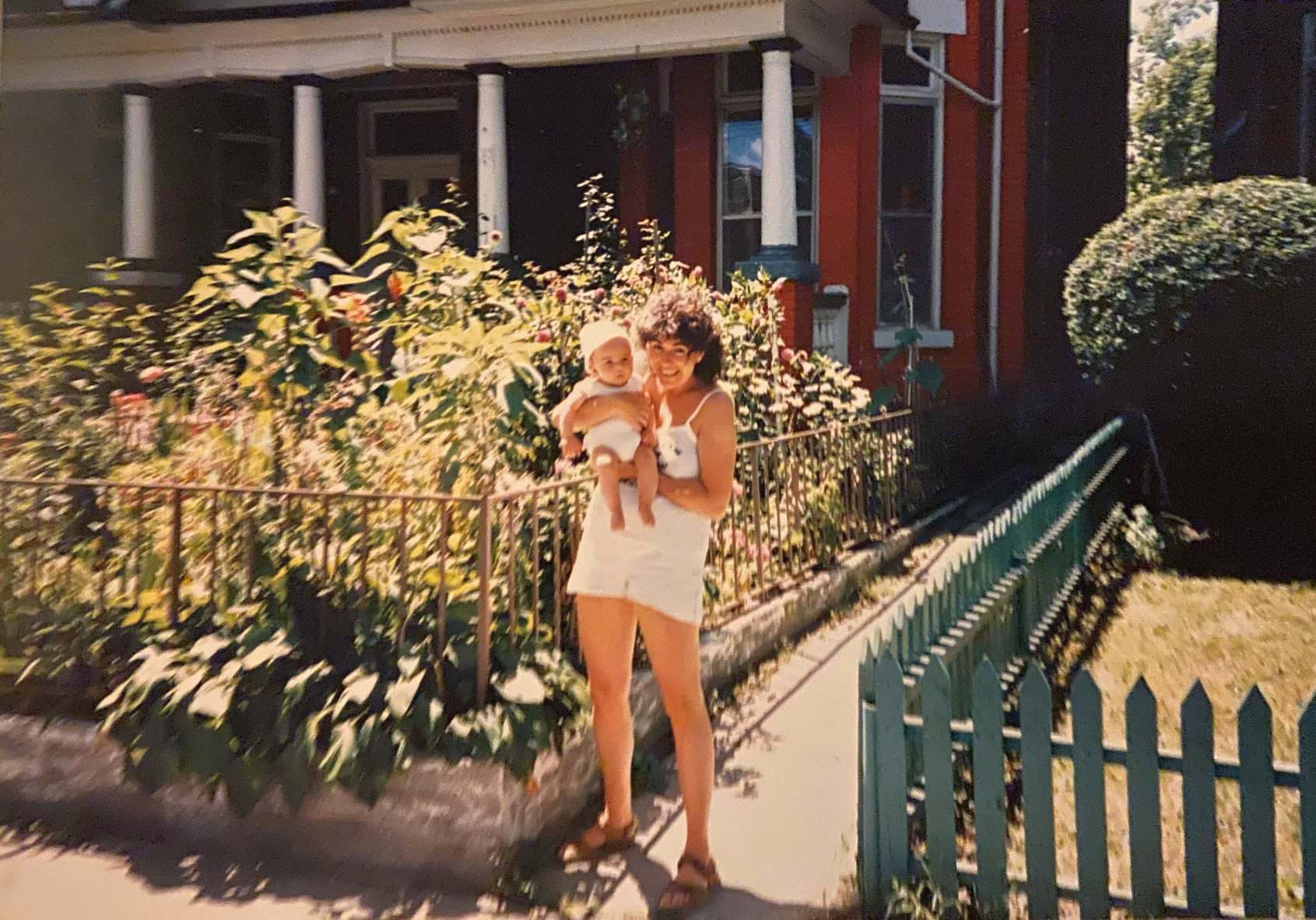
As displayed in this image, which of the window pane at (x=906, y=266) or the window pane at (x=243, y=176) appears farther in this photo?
the window pane at (x=906, y=266)

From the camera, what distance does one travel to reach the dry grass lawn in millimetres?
3434

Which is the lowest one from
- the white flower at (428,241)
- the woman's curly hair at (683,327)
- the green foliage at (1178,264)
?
the woman's curly hair at (683,327)

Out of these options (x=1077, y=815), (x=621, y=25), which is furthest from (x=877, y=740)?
(x=621, y=25)

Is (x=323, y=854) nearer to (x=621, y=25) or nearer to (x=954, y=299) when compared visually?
(x=621, y=25)

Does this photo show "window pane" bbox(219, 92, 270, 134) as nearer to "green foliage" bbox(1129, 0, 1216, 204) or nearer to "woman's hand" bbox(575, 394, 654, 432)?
"green foliage" bbox(1129, 0, 1216, 204)

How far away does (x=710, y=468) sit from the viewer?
2959mm

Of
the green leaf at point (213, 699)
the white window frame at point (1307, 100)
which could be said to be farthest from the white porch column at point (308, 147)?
the white window frame at point (1307, 100)

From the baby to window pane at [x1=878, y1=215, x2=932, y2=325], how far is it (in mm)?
8458

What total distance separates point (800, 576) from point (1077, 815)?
9.91 ft

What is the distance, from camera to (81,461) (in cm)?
444

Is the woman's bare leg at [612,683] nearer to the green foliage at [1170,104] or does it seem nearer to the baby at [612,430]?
the baby at [612,430]

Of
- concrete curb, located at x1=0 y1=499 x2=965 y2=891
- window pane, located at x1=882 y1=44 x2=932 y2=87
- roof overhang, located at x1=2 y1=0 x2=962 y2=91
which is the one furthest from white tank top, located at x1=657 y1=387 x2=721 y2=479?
window pane, located at x1=882 y1=44 x2=932 y2=87

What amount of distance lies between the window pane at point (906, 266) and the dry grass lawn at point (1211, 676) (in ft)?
18.2

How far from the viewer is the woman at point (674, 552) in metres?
2.96
